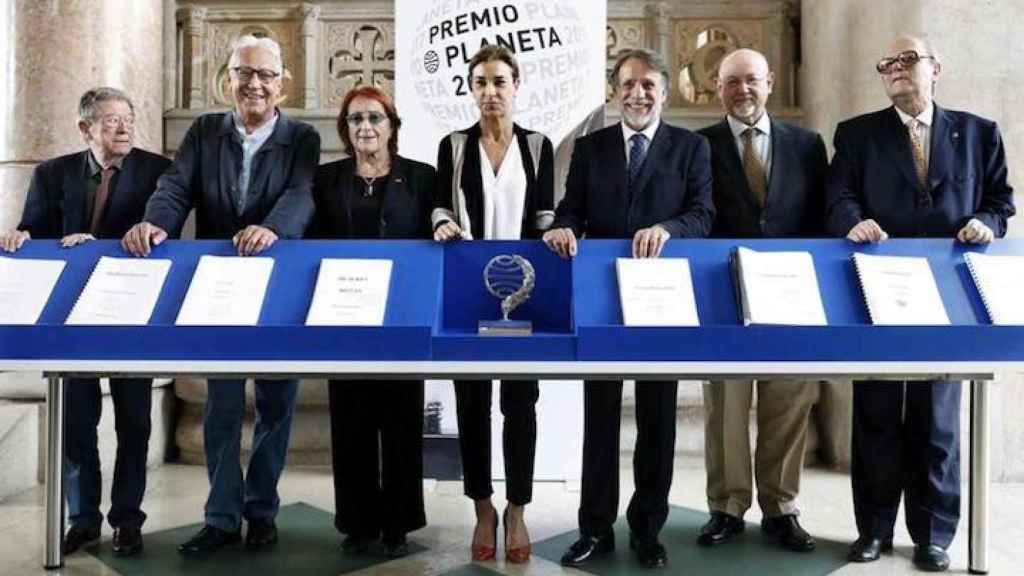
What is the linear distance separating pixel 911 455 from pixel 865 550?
1.29 feet

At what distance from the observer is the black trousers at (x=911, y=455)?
3.16 m

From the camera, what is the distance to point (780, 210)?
3.18m

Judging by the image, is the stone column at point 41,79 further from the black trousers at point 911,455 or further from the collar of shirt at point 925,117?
the black trousers at point 911,455

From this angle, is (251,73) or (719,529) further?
(719,529)

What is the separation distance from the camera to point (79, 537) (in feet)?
10.9

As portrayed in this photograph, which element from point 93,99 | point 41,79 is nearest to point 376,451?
point 93,99

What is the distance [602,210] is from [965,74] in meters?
2.62

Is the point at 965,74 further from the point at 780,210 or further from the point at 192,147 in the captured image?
the point at 192,147

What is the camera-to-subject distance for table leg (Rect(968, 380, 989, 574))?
2938 millimetres

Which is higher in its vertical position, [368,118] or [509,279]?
[368,118]

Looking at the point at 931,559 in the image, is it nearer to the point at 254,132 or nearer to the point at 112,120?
the point at 254,132

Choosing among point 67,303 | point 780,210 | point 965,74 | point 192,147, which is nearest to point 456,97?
point 192,147

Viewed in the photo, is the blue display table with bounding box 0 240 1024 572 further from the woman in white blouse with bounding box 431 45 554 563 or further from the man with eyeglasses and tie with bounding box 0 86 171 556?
the man with eyeglasses and tie with bounding box 0 86 171 556

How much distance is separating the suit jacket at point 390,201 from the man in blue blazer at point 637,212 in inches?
19.3
